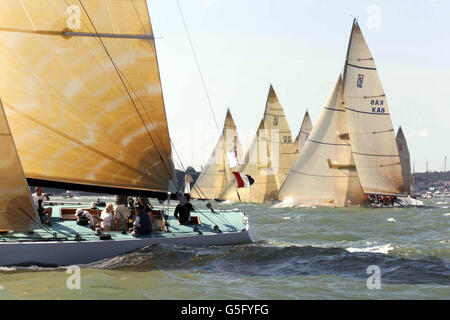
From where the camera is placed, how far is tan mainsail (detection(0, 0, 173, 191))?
52.3 ft

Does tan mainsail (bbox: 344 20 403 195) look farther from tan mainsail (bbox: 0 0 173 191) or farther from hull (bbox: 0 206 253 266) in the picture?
tan mainsail (bbox: 0 0 173 191)

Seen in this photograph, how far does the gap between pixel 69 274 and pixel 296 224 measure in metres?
17.3

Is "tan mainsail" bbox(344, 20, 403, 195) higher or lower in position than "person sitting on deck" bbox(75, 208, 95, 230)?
higher

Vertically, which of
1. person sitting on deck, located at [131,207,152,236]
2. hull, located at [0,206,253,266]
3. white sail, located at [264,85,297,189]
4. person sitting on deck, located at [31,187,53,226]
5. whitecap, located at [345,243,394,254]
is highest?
white sail, located at [264,85,297,189]

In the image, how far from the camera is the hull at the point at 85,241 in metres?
14.2

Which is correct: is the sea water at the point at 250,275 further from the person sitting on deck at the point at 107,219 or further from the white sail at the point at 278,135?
the white sail at the point at 278,135

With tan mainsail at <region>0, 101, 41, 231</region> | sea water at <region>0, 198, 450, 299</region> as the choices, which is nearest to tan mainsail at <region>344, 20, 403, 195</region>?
sea water at <region>0, 198, 450, 299</region>

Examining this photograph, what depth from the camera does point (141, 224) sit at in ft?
53.7

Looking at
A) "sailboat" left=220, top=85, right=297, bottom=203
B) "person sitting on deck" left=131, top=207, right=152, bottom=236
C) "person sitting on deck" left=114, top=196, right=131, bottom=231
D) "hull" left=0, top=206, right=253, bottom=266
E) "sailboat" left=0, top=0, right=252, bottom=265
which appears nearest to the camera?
"hull" left=0, top=206, right=253, bottom=266

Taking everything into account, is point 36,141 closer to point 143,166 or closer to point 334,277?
point 143,166

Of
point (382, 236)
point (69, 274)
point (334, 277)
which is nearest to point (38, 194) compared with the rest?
point (69, 274)

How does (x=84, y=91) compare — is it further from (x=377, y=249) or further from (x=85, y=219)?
(x=377, y=249)

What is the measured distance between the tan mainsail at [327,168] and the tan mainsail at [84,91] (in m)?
28.1

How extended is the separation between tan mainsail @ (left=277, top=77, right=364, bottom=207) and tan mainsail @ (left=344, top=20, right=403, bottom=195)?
1.21 meters
